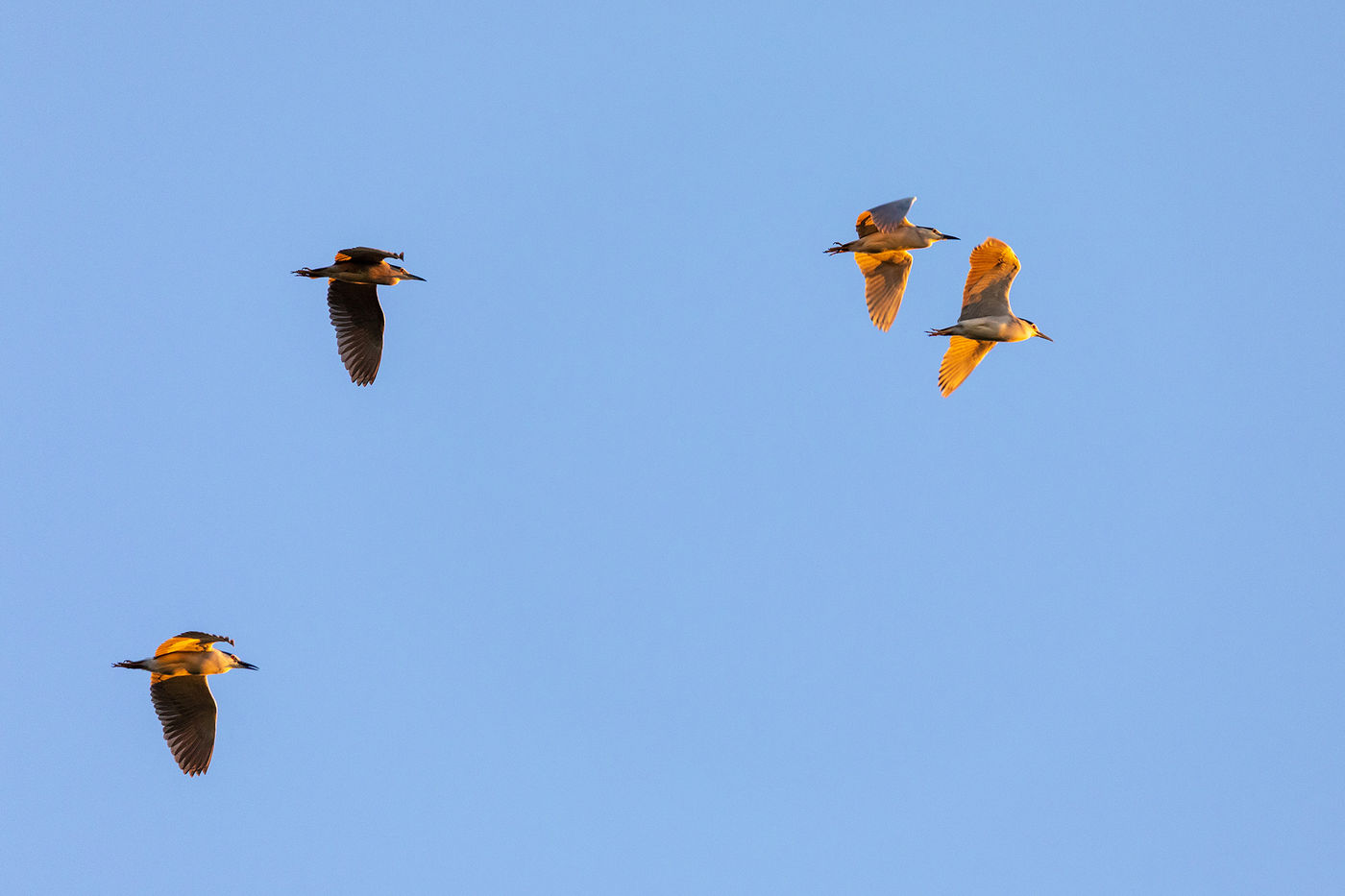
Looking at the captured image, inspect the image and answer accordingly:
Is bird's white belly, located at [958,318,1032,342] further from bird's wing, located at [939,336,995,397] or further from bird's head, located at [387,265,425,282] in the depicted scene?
bird's head, located at [387,265,425,282]

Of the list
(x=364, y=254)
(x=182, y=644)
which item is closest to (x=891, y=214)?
(x=364, y=254)

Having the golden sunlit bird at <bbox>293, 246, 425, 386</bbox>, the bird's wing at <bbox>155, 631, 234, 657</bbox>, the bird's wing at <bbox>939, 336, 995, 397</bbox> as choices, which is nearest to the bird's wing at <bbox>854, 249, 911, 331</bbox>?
the bird's wing at <bbox>939, 336, 995, 397</bbox>

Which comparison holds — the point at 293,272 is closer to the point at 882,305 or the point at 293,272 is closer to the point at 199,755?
the point at 199,755

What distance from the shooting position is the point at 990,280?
957 inches

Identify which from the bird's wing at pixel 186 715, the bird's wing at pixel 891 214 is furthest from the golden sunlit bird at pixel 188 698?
the bird's wing at pixel 891 214

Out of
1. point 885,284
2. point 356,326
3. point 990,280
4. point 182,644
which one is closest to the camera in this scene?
point 182,644

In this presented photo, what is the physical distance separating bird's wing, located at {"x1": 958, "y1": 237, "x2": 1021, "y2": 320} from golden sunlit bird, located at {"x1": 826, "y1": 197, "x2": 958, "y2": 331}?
1.32 metres

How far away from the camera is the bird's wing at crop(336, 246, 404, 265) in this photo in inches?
908

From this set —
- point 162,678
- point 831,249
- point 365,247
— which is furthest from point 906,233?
point 162,678

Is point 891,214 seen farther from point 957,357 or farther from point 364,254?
point 364,254

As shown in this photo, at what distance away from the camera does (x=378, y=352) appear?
25156 millimetres

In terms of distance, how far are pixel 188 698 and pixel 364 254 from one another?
7371 millimetres

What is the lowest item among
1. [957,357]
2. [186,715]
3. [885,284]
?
[186,715]

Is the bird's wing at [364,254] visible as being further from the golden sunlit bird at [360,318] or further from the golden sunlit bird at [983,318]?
the golden sunlit bird at [983,318]
